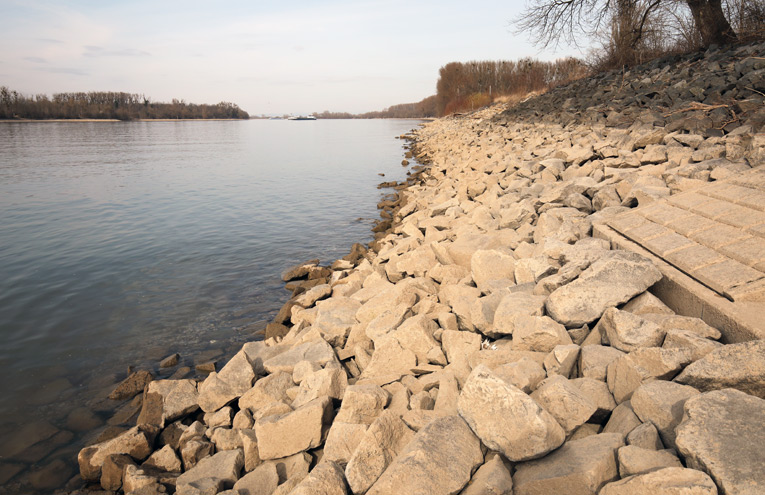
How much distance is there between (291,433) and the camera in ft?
9.05

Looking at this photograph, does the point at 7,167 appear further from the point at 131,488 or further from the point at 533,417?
the point at 533,417

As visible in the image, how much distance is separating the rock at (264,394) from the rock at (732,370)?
263 centimetres

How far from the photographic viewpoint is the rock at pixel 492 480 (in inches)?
69.6

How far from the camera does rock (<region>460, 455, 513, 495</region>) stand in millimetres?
1769

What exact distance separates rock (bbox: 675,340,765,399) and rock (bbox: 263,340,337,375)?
2431mm

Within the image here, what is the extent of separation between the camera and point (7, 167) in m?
19.5

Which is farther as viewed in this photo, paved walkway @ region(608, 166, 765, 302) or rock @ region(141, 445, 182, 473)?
rock @ region(141, 445, 182, 473)

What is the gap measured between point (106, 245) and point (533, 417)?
32.1 feet

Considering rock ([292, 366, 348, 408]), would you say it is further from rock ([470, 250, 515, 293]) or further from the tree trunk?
the tree trunk

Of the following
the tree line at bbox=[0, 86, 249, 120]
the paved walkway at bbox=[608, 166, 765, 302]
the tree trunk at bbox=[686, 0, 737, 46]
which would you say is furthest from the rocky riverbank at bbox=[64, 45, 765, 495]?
the tree line at bbox=[0, 86, 249, 120]

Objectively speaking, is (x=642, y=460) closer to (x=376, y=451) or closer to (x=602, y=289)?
(x=376, y=451)

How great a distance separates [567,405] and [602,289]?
99cm

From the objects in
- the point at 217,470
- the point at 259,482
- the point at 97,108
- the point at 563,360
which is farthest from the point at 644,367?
the point at 97,108

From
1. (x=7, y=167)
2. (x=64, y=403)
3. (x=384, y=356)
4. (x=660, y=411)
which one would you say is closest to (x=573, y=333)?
(x=660, y=411)
